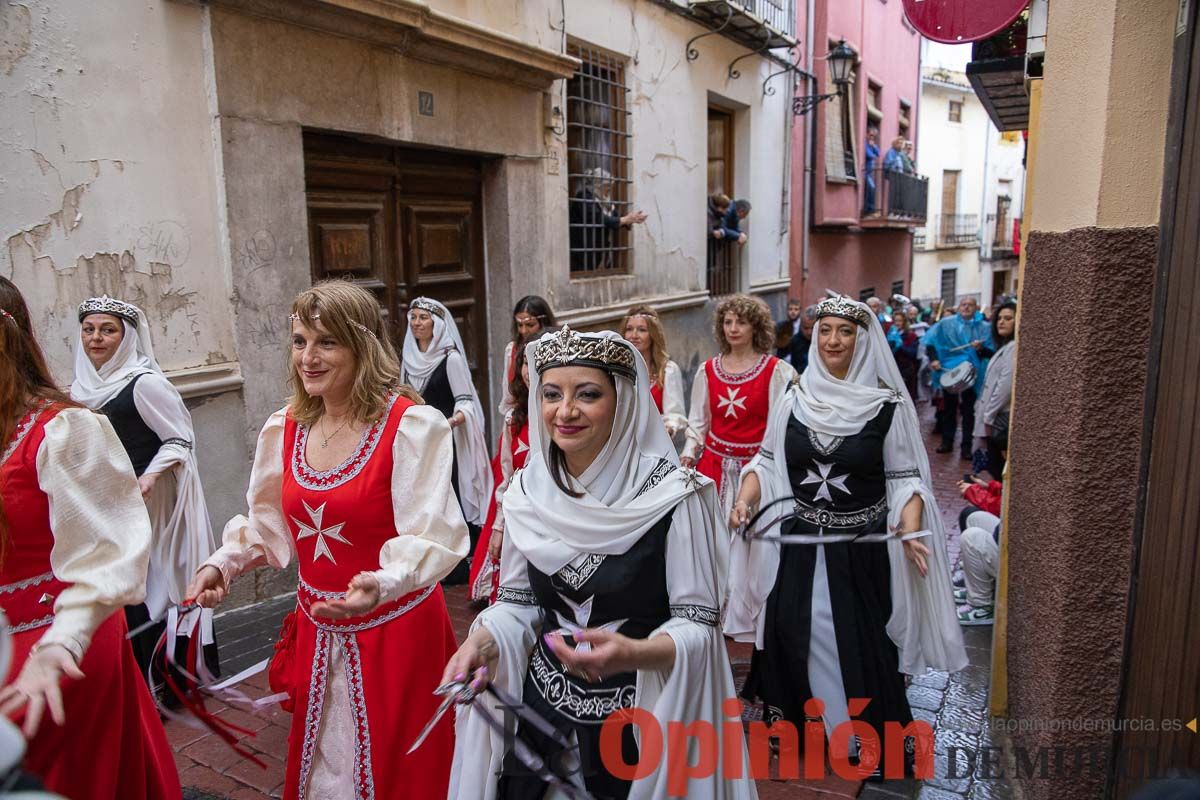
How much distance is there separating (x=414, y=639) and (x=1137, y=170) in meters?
2.64

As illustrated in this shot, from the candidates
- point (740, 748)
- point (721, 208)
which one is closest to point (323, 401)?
point (740, 748)

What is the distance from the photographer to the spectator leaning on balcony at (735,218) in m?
13.0

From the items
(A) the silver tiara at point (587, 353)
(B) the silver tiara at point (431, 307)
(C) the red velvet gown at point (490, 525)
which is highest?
(A) the silver tiara at point (587, 353)

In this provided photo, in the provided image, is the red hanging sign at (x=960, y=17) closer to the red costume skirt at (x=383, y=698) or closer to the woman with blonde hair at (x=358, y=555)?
the woman with blonde hair at (x=358, y=555)

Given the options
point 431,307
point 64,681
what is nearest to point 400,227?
point 431,307

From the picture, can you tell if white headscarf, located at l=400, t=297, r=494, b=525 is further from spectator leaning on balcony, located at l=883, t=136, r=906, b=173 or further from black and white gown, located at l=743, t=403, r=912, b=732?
spectator leaning on balcony, located at l=883, t=136, r=906, b=173

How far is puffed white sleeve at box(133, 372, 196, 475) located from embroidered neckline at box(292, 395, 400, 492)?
199cm

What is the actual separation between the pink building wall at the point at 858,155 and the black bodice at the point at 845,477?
12.5 metres

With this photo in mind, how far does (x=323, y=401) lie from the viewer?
299 centimetres

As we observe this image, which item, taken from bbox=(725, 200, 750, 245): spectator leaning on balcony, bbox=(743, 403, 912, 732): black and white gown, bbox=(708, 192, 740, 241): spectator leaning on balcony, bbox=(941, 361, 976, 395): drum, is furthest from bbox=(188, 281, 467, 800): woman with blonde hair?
bbox=(725, 200, 750, 245): spectator leaning on balcony

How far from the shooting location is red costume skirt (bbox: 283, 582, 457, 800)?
A: 2.72 m

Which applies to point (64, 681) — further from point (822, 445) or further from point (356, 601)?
point (822, 445)

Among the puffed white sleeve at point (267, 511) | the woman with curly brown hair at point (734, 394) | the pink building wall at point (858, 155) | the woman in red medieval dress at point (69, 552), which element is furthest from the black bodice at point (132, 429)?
the pink building wall at point (858, 155)

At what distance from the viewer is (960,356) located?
36.9ft
